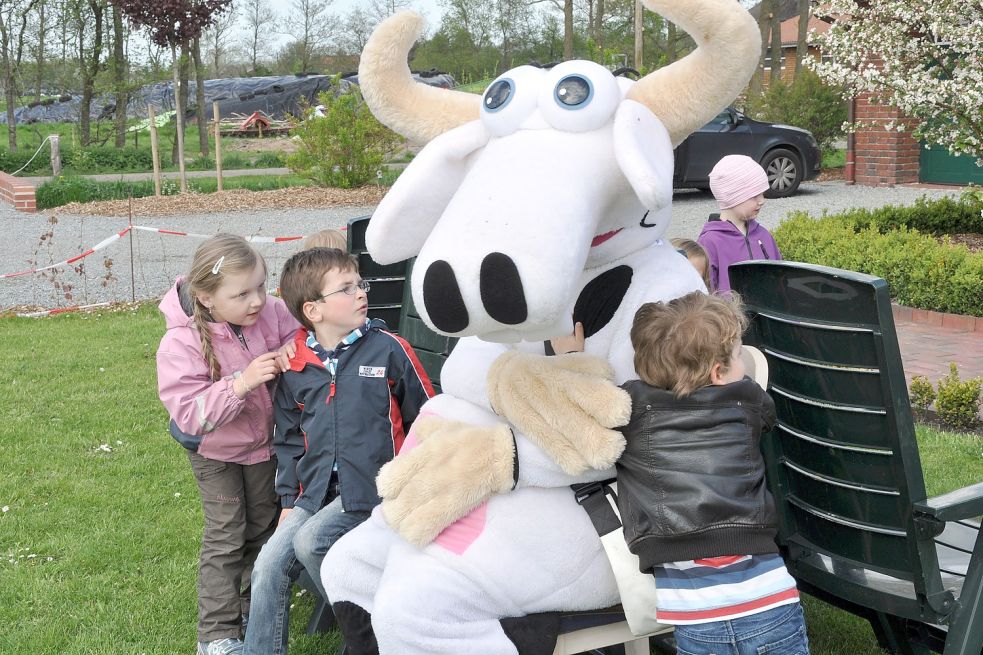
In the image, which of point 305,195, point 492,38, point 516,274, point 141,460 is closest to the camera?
point 516,274

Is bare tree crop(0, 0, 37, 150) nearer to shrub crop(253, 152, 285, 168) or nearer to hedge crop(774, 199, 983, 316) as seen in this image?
shrub crop(253, 152, 285, 168)

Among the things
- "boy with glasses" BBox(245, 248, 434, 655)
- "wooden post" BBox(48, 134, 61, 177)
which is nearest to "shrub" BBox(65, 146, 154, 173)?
"wooden post" BBox(48, 134, 61, 177)

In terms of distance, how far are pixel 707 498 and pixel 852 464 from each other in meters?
0.46

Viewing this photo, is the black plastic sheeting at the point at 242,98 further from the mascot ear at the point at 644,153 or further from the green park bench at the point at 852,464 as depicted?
the mascot ear at the point at 644,153

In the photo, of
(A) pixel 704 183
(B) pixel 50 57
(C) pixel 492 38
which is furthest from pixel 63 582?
(C) pixel 492 38

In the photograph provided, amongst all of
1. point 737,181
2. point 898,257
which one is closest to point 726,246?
point 737,181

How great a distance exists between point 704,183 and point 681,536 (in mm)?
14240

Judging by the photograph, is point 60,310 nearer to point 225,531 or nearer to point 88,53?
point 225,531

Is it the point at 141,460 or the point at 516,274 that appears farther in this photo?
the point at 141,460

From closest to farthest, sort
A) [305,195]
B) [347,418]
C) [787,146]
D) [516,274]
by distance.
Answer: [516,274] → [347,418] → [787,146] → [305,195]

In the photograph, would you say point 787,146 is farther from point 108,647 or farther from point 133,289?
point 108,647

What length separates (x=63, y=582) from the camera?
403 cm

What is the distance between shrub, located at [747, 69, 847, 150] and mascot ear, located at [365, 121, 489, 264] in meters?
18.2

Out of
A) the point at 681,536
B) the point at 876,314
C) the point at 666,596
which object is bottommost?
the point at 666,596
